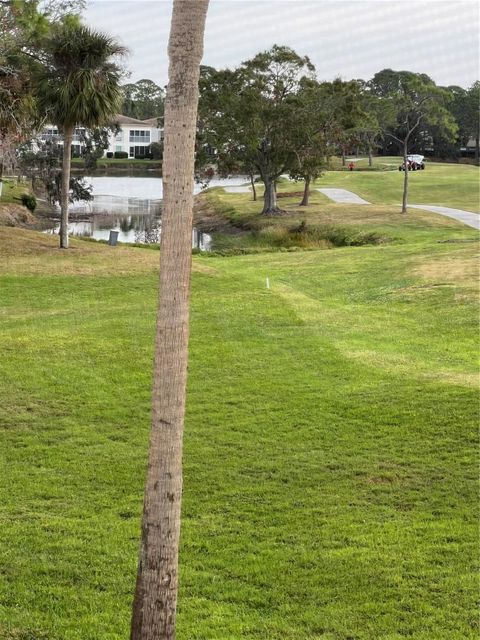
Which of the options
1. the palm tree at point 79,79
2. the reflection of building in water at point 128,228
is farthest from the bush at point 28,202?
the palm tree at point 79,79

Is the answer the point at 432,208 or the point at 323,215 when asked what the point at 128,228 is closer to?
the point at 323,215

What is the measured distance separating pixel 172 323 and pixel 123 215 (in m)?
53.0

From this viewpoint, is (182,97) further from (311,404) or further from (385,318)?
(385,318)

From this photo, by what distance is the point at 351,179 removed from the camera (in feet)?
237

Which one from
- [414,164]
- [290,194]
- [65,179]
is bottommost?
[65,179]

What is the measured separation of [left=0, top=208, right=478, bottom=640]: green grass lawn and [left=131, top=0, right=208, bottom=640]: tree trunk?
4.29 ft

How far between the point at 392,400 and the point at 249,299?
28.6 feet

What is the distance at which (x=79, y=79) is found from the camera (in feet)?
77.8

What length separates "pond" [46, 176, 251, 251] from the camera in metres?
44.6

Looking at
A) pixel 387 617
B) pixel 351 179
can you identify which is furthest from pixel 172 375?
pixel 351 179

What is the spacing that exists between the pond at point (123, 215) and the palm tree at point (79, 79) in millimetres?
6430

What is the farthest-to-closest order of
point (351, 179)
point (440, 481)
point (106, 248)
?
1. point (351, 179)
2. point (106, 248)
3. point (440, 481)

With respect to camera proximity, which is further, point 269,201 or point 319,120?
point 269,201

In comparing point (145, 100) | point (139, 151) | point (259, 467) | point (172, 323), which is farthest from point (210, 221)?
point (145, 100)
